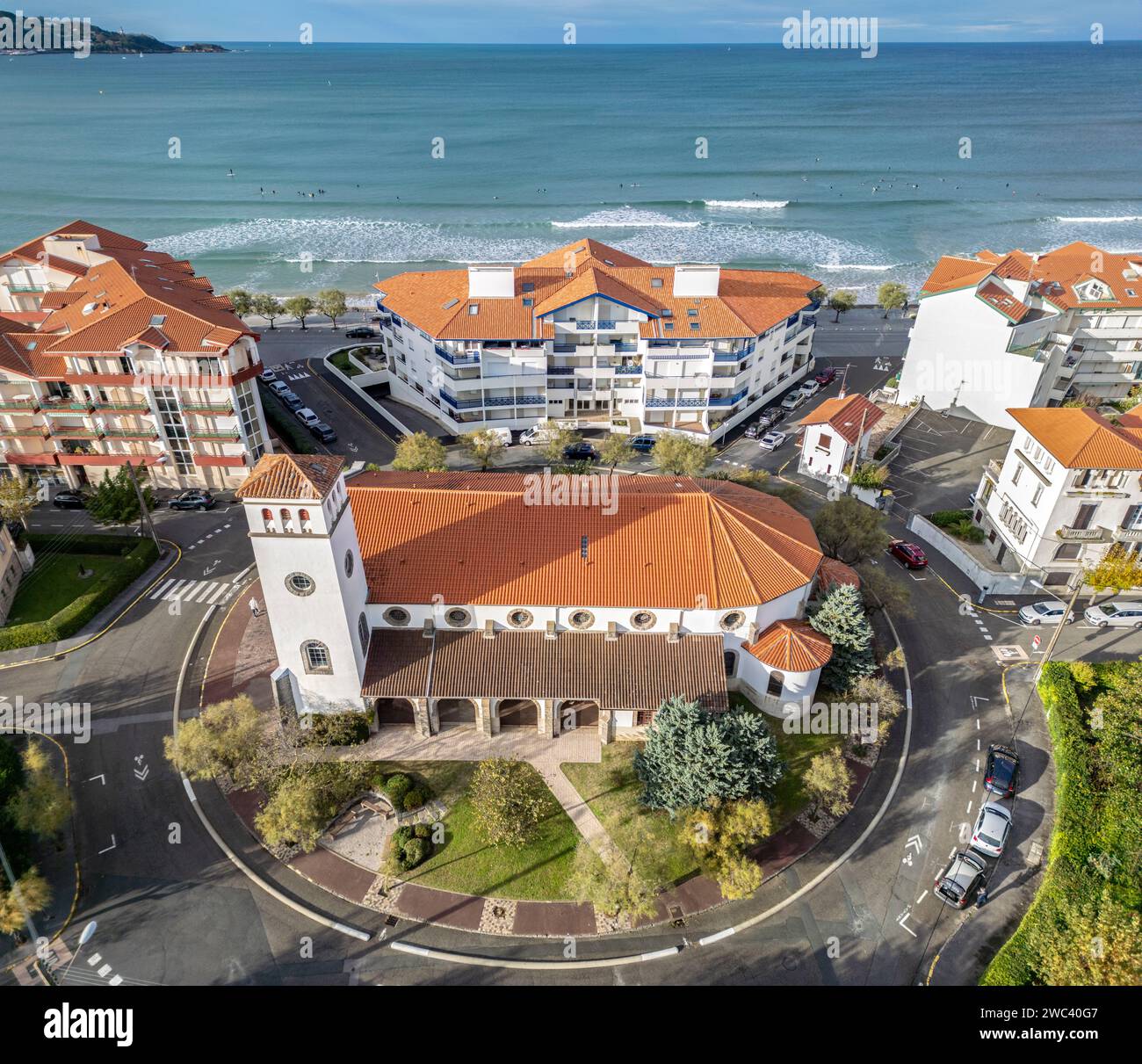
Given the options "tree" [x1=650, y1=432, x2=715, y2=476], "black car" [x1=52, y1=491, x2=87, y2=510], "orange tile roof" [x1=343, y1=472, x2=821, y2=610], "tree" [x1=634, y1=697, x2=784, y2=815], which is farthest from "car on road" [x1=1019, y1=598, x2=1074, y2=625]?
"black car" [x1=52, y1=491, x2=87, y2=510]

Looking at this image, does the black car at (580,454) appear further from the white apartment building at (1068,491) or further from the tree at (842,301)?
the tree at (842,301)

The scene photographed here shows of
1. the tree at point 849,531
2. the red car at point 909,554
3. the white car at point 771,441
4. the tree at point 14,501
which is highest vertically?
the white car at point 771,441

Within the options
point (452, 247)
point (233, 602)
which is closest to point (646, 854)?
point (233, 602)

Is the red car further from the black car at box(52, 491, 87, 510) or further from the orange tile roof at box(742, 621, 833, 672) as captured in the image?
the black car at box(52, 491, 87, 510)

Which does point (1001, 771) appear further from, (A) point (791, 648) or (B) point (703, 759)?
(B) point (703, 759)

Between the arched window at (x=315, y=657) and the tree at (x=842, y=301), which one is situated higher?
the tree at (x=842, y=301)

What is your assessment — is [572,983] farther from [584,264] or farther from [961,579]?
[584,264]

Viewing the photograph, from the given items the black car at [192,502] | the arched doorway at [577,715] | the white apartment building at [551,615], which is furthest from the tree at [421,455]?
the arched doorway at [577,715]
